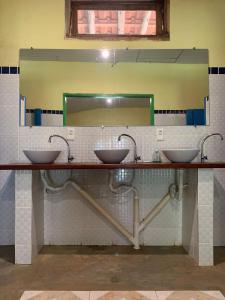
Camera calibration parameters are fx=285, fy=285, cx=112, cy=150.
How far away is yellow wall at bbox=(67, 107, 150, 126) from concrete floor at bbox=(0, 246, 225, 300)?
1.14 metres

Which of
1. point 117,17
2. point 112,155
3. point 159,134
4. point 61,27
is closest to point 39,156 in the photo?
point 112,155

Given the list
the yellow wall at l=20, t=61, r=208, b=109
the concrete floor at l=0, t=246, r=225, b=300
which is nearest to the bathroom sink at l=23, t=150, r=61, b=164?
the yellow wall at l=20, t=61, r=208, b=109

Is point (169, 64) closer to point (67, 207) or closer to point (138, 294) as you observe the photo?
point (67, 207)

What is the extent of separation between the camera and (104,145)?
2.67 metres

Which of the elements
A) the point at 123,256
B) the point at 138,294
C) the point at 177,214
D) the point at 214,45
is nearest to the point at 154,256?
the point at 123,256

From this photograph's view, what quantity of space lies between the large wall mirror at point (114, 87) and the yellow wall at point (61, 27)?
0.07 m

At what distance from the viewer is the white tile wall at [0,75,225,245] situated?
2.63 meters

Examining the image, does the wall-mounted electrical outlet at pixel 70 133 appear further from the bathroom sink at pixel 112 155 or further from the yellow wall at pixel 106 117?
the bathroom sink at pixel 112 155

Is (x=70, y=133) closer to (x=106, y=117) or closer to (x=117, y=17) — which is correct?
(x=106, y=117)

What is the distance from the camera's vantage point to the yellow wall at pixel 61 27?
2.62m

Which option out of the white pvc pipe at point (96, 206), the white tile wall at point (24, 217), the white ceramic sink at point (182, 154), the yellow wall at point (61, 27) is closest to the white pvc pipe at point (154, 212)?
the white pvc pipe at point (96, 206)

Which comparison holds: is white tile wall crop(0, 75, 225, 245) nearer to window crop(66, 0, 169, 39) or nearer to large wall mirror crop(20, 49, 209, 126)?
large wall mirror crop(20, 49, 209, 126)

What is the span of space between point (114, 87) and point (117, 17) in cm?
Answer: 68

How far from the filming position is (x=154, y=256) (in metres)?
2.38
